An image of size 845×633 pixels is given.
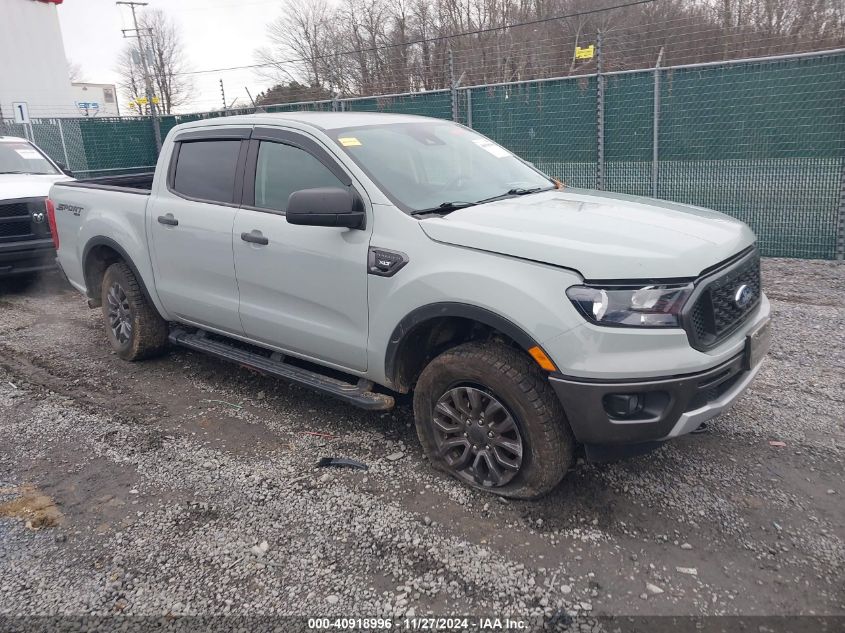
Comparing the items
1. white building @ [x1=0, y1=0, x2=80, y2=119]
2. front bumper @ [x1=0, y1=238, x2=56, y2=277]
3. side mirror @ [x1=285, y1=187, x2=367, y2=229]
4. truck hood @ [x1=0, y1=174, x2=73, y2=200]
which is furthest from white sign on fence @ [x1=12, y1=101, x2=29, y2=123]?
white building @ [x1=0, y1=0, x2=80, y2=119]

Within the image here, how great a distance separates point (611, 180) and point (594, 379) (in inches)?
295

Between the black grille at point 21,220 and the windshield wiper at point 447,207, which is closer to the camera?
the windshield wiper at point 447,207

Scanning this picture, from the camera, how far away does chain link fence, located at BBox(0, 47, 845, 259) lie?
318 inches

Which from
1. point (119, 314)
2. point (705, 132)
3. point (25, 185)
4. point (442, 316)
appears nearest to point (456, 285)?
point (442, 316)

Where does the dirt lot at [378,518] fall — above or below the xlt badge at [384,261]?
below

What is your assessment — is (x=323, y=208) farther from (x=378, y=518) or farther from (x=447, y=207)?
(x=378, y=518)

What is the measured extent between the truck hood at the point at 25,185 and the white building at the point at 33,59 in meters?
33.6

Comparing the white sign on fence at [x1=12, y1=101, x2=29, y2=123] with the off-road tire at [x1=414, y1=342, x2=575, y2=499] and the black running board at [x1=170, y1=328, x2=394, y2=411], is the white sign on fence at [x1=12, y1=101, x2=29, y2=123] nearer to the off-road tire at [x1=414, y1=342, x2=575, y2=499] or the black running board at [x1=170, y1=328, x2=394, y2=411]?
the black running board at [x1=170, y1=328, x2=394, y2=411]

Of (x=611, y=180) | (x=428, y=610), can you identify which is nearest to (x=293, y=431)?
(x=428, y=610)

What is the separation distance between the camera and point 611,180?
973cm

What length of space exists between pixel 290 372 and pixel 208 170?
1.60 m

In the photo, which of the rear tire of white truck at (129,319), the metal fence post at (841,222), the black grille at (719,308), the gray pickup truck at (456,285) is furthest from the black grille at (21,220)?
the metal fence post at (841,222)

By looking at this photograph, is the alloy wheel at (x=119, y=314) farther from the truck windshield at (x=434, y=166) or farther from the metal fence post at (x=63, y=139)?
the metal fence post at (x=63, y=139)

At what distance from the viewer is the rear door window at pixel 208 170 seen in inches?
178
